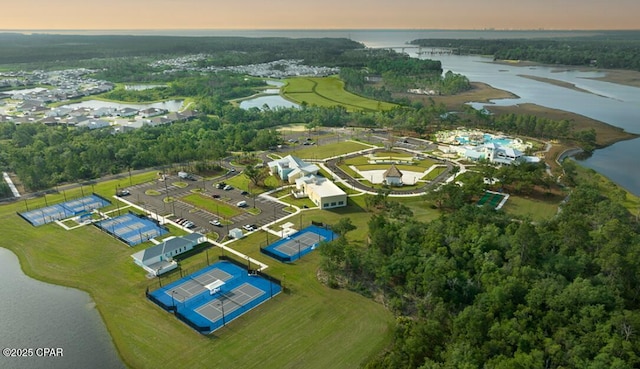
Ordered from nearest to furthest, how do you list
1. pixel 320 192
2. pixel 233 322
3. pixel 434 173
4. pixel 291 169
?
pixel 233 322 < pixel 320 192 < pixel 291 169 < pixel 434 173

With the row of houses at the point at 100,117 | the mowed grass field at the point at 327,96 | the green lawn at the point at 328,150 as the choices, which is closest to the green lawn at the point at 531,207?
the green lawn at the point at 328,150

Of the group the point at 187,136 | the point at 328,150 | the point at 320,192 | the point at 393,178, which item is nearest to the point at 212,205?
the point at 320,192

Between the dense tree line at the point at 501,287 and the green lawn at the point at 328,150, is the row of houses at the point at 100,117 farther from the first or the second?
the dense tree line at the point at 501,287

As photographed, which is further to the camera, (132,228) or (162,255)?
(132,228)

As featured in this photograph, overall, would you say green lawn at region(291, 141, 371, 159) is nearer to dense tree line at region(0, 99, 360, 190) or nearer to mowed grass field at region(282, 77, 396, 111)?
dense tree line at region(0, 99, 360, 190)

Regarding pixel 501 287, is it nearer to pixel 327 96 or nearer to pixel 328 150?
pixel 328 150

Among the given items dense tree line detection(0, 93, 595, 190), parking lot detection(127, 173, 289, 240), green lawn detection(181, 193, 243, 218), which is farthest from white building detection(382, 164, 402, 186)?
dense tree line detection(0, 93, 595, 190)

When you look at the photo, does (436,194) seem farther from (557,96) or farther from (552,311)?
(557,96)

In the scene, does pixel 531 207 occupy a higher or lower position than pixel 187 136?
lower
